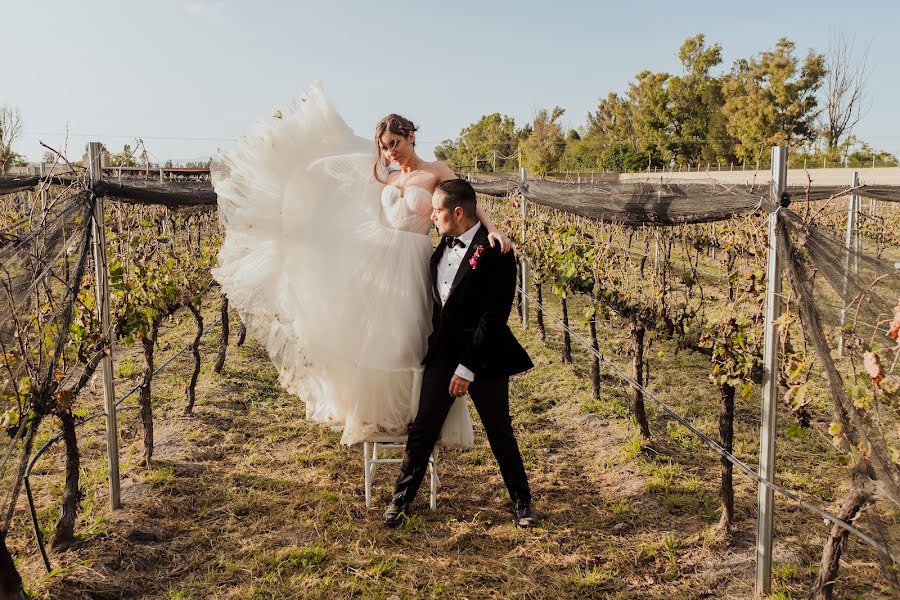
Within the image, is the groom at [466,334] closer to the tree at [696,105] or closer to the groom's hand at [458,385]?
the groom's hand at [458,385]

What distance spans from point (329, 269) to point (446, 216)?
0.64 m

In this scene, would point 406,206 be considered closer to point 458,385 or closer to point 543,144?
point 458,385

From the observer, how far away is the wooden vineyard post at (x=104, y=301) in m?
3.26

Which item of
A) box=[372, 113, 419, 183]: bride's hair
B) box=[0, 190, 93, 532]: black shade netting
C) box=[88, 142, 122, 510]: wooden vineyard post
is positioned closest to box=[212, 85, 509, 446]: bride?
box=[372, 113, 419, 183]: bride's hair

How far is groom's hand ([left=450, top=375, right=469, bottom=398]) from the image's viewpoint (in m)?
3.12

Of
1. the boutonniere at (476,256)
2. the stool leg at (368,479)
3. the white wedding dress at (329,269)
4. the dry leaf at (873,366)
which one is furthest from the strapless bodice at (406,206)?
the dry leaf at (873,366)

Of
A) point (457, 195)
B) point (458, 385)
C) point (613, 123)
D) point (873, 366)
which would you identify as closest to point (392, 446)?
point (458, 385)

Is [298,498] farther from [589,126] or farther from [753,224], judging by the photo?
[589,126]

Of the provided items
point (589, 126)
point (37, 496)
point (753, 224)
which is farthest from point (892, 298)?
Result: point (589, 126)

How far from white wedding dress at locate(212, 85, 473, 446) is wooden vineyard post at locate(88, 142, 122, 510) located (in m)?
0.54

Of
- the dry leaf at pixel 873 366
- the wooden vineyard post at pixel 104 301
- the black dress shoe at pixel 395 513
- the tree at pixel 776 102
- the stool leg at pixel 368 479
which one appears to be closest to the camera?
the dry leaf at pixel 873 366

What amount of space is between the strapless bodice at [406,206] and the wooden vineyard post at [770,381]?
1.50 metres

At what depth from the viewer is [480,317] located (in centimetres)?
310

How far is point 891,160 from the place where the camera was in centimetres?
3081
